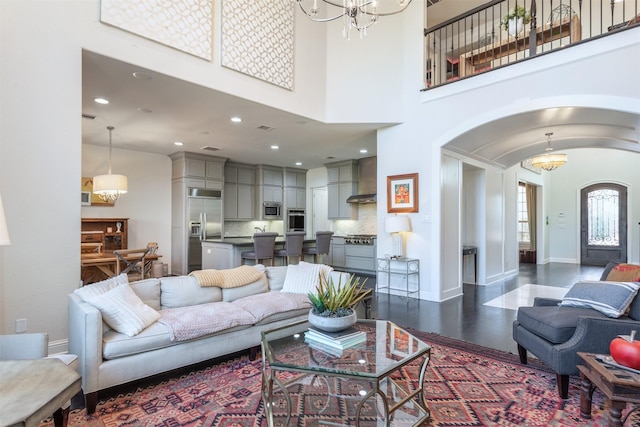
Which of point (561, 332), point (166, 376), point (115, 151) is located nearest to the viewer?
point (561, 332)

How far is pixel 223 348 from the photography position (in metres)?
2.72

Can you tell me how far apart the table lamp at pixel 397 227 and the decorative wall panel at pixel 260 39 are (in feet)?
8.66

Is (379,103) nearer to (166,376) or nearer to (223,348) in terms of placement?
(223,348)

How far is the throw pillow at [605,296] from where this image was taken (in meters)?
2.40

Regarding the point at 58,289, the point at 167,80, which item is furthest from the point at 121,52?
the point at 58,289

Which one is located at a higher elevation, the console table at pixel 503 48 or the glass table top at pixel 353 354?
the console table at pixel 503 48

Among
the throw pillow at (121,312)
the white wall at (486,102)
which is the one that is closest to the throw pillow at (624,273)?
the white wall at (486,102)

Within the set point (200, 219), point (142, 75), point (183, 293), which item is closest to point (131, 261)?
point (183, 293)

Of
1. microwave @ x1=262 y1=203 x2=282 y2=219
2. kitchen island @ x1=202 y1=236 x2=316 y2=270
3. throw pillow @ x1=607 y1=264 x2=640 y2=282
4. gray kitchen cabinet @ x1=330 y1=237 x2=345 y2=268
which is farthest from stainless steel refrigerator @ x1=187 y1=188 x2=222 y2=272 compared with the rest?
throw pillow @ x1=607 y1=264 x2=640 y2=282

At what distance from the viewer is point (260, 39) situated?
451cm

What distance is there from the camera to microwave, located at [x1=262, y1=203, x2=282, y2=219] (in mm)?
9227

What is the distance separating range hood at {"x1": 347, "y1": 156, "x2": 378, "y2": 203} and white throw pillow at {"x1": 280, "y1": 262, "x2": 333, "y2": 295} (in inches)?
176

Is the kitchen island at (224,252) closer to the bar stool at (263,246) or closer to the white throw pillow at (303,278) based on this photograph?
the bar stool at (263,246)

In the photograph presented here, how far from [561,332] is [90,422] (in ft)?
10.3
